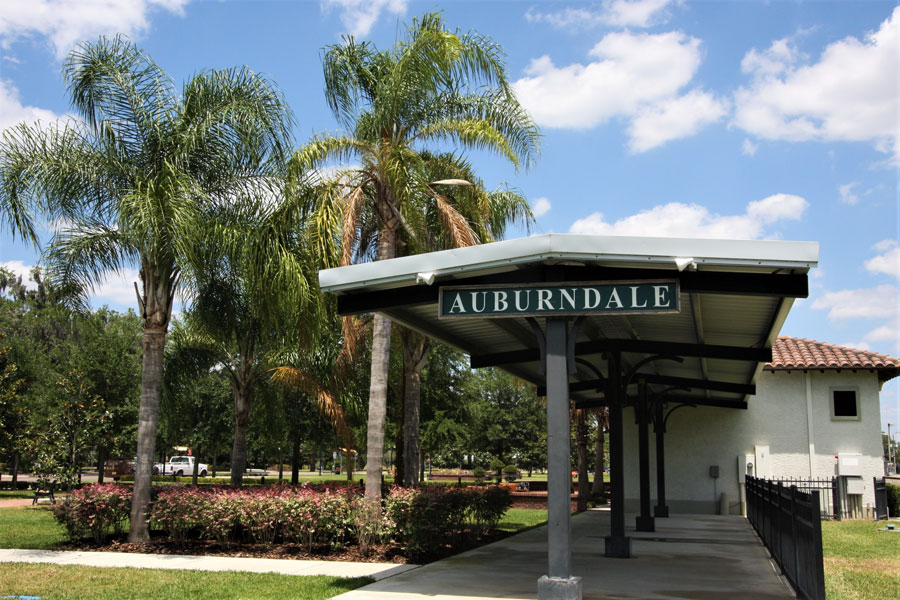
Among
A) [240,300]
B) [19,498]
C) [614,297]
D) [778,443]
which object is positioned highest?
[240,300]

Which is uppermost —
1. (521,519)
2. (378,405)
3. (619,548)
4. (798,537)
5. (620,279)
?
(620,279)

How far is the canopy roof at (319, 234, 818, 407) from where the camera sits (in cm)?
786

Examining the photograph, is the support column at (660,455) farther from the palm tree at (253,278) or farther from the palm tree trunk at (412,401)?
the palm tree at (253,278)

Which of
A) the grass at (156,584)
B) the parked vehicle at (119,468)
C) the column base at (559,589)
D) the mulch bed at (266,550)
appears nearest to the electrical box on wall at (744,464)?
the mulch bed at (266,550)

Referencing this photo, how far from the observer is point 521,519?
22641 mm

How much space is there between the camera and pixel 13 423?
29844mm

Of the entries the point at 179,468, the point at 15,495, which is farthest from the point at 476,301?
the point at 179,468

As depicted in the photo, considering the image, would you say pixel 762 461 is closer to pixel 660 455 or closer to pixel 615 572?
pixel 660 455

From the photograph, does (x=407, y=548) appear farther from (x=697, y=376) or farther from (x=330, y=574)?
(x=697, y=376)

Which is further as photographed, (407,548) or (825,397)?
(825,397)

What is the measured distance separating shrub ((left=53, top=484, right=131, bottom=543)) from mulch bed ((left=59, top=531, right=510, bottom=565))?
0.26 m

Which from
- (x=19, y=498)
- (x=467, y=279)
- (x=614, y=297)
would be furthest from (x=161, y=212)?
(x=19, y=498)

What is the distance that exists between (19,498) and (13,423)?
338 centimetres

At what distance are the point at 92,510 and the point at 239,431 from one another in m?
9.32
